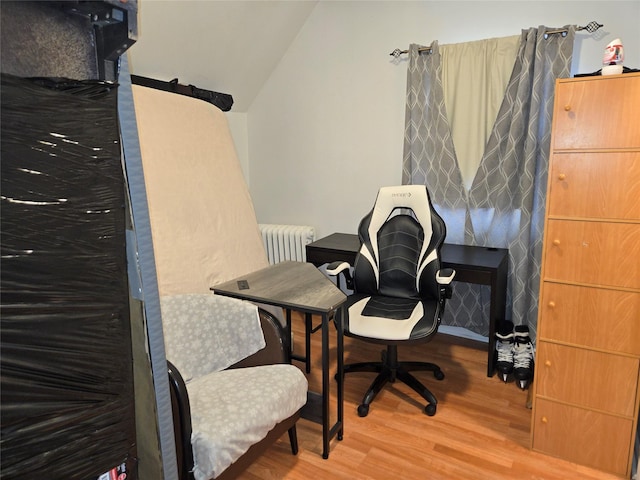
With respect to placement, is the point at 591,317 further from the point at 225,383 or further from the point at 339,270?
the point at 225,383

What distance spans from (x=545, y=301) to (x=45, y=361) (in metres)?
1.88

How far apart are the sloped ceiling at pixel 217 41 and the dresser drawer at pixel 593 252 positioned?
2354 millimetres

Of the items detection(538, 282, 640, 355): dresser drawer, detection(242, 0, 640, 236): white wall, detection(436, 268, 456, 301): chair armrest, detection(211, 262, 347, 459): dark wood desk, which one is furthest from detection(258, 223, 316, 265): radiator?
detection(538, 282, 640, 355): dresser drawer

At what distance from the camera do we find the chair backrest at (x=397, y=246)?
8.50 ft

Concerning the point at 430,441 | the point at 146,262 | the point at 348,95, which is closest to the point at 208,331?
the point at 146,262

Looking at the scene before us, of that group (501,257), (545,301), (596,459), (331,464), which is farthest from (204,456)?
(501,257)

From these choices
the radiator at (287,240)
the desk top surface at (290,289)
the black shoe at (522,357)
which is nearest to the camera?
the desk top surface at (290,289)

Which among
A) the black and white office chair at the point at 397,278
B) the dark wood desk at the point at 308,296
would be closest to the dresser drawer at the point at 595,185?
the black and white office chair at the point at 397,278

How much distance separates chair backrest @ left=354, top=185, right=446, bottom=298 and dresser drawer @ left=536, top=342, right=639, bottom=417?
Answer: 75 centimetres

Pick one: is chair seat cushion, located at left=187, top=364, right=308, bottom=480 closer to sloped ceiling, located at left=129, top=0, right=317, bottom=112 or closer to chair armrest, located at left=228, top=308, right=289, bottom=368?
chair armrest, located at left=228, top=308, right=289, bottom=368

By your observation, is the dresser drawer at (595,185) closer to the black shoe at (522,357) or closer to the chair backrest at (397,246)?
the chair backrest at (397,246)

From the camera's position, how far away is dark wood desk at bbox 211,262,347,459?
1.79 metres

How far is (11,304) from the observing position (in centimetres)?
69

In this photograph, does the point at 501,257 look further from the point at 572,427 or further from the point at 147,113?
the point at 147,113
